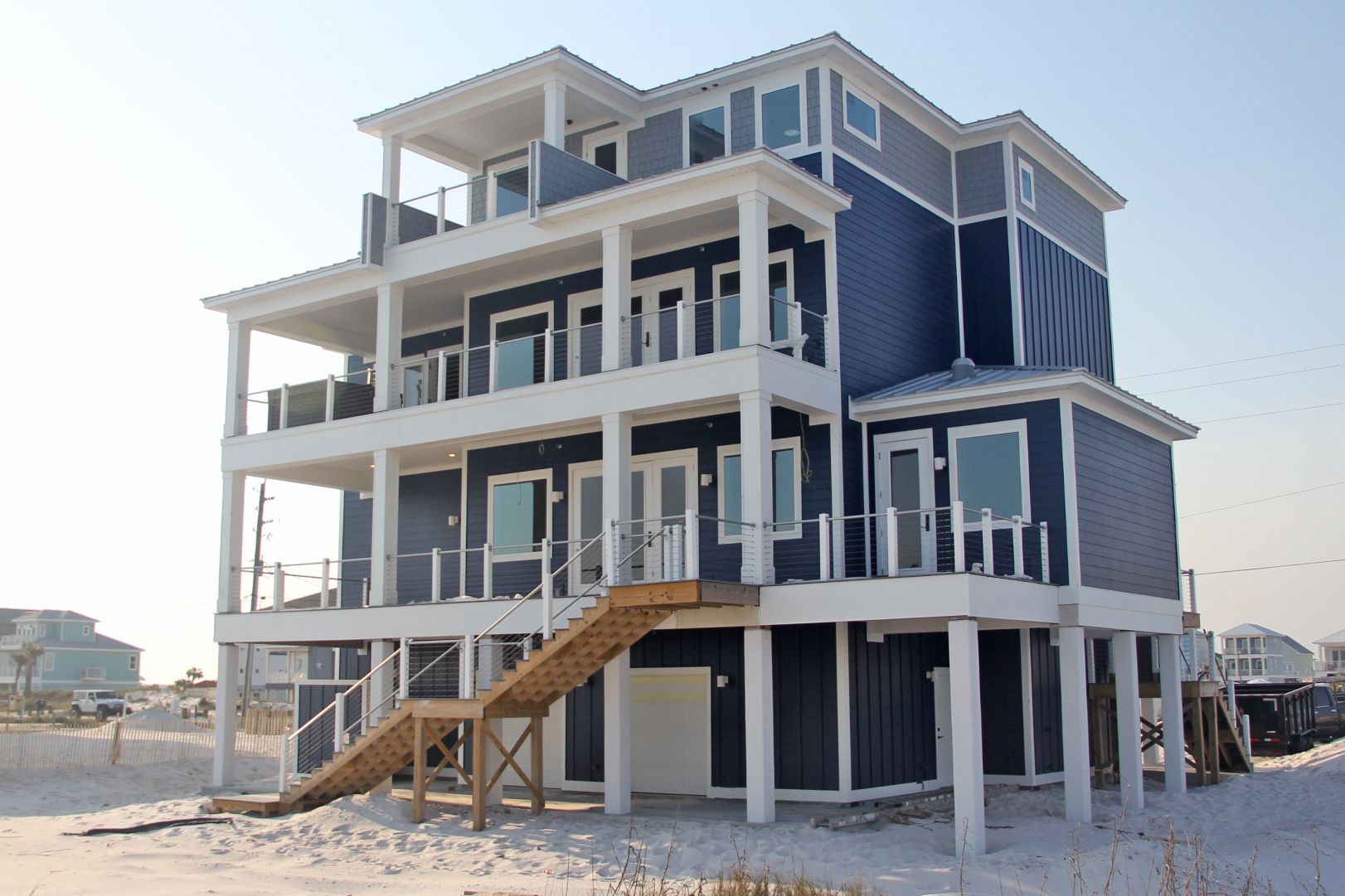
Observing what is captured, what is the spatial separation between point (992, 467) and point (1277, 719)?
18676 mm

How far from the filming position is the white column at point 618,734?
20.5 metres

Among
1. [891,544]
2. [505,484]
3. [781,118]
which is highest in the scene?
[781,118]

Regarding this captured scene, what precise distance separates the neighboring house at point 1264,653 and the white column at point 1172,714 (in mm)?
81801

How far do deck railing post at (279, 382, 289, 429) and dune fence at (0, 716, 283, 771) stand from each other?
7.53 metres

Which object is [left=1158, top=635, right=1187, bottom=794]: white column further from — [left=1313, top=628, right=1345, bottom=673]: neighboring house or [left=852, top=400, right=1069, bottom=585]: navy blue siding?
[left=1313, top=628, right=1345, bottom=673]: neighboring house

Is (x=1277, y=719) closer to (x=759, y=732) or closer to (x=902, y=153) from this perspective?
(x=902, y=153)

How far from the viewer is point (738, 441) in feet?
75.9

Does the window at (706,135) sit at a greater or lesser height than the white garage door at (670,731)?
greater

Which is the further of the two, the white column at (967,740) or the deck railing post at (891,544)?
the deck railing post at (891,544)

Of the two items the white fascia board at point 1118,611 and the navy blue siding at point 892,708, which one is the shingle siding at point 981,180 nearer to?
the white fascia board at point 1118,611

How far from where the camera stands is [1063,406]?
69.7ft

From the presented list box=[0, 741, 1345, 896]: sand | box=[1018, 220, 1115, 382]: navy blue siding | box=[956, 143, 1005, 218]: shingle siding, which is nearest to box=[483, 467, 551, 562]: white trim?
box=[0, 741, 1345, 896]: sand

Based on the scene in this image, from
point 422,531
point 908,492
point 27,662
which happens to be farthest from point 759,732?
point 27,662

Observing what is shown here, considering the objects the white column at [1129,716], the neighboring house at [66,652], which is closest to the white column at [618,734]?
the white column at [1129,716]
